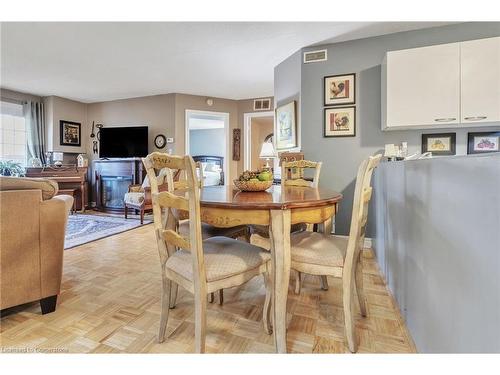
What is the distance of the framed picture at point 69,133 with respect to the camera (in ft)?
17.8

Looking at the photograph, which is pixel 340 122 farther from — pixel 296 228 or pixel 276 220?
pixel 276 220

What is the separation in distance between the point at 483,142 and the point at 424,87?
872 mm

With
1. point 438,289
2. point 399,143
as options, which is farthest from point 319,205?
point 399,143

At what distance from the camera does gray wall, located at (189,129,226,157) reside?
9266mm

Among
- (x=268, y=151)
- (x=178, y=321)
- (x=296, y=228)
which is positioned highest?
(x=268, y=151)

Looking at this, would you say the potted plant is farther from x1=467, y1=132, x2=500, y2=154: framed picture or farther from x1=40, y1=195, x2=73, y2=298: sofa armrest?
x1=467, y1=132, x2=500, y2=154: framed picture

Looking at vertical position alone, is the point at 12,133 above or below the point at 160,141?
above

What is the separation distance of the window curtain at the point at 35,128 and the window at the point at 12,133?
73 millimetres

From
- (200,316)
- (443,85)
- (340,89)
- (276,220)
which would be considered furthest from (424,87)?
(200,316)

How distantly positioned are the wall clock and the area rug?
1.60 meters

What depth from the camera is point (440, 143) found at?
2793mm

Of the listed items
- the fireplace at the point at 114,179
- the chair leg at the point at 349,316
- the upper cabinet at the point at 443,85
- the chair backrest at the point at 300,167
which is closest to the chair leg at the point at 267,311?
the chair leg at the point at 349,316
